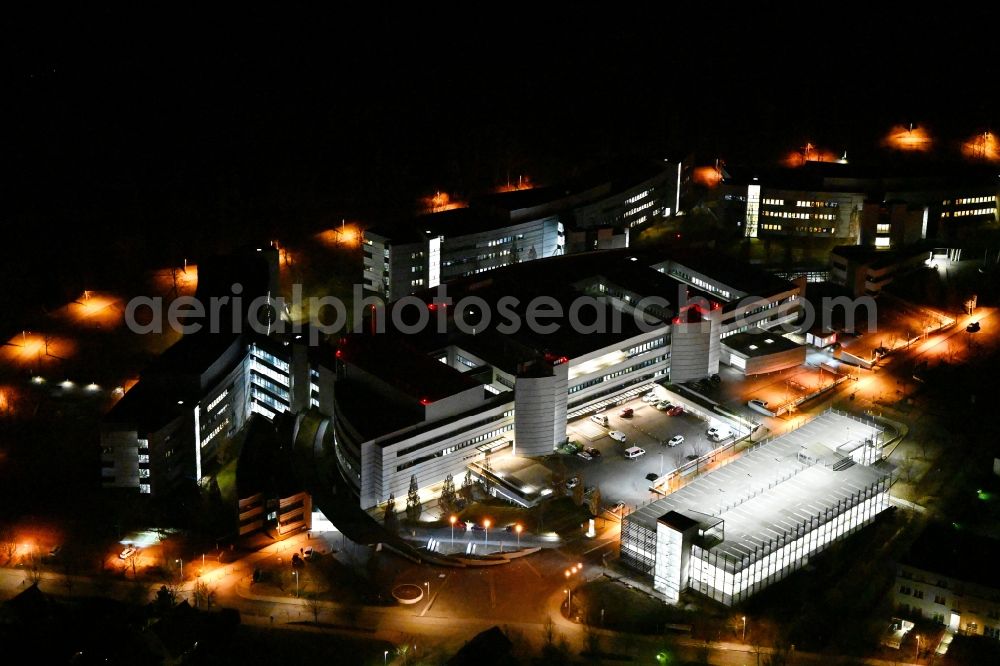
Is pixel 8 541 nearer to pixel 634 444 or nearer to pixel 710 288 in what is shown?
pixel 634 444

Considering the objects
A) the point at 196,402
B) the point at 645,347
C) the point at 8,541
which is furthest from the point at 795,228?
the point at 8,541

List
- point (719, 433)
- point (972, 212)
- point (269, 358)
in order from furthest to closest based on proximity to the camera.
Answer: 1. point (972, 212)
2. point (269, 358)
3. point (719, 433)

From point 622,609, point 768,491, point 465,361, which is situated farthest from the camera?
point 465,361

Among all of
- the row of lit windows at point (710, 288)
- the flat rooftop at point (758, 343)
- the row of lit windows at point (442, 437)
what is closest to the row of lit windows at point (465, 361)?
the row of lit windows at point (442, 437)

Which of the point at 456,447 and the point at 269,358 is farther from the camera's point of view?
the point at 269,358

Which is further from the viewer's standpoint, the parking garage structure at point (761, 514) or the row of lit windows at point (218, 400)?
the row of lit windows at point (218, 400)

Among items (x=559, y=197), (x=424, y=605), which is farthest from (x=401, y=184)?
(x=424, y=605)

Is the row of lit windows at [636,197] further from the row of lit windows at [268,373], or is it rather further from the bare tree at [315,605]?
the bare tree at [315,605]
